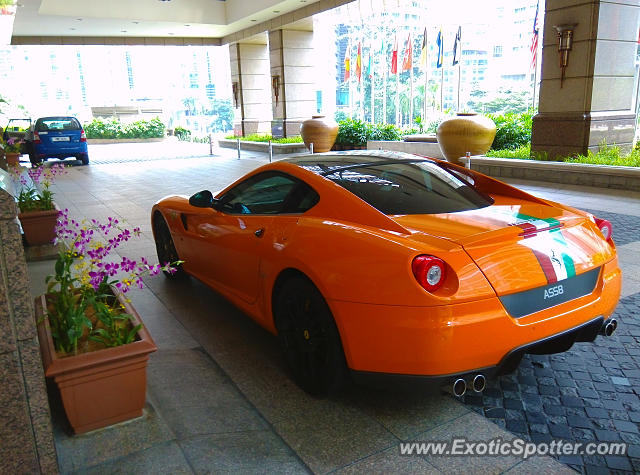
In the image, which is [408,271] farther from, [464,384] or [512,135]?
[512,135]

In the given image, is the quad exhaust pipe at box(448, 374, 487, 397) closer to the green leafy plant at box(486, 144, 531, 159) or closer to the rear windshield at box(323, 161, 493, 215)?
the rear windshield at box(323, 161, 493, 215)

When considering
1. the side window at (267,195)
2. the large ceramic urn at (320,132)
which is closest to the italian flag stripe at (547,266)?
the side window at (267,195)

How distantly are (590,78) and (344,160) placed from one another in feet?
32.6

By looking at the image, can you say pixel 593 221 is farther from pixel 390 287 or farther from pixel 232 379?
pixel 232 379

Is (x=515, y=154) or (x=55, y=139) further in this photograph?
(x=55, y=139)

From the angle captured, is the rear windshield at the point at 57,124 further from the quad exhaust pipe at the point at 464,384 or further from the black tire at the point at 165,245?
the quad exhaust pipe at the point at 464,384

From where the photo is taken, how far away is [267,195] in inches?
155

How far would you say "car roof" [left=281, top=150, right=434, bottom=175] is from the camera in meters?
3.73

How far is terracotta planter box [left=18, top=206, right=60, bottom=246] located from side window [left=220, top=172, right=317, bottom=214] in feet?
11.7

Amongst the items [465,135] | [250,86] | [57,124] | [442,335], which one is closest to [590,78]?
[465,135]

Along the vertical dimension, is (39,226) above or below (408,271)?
below

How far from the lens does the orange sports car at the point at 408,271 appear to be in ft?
Answer: 8.52

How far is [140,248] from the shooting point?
687 cm

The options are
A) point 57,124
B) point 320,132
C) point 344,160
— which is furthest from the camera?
point 320,132
